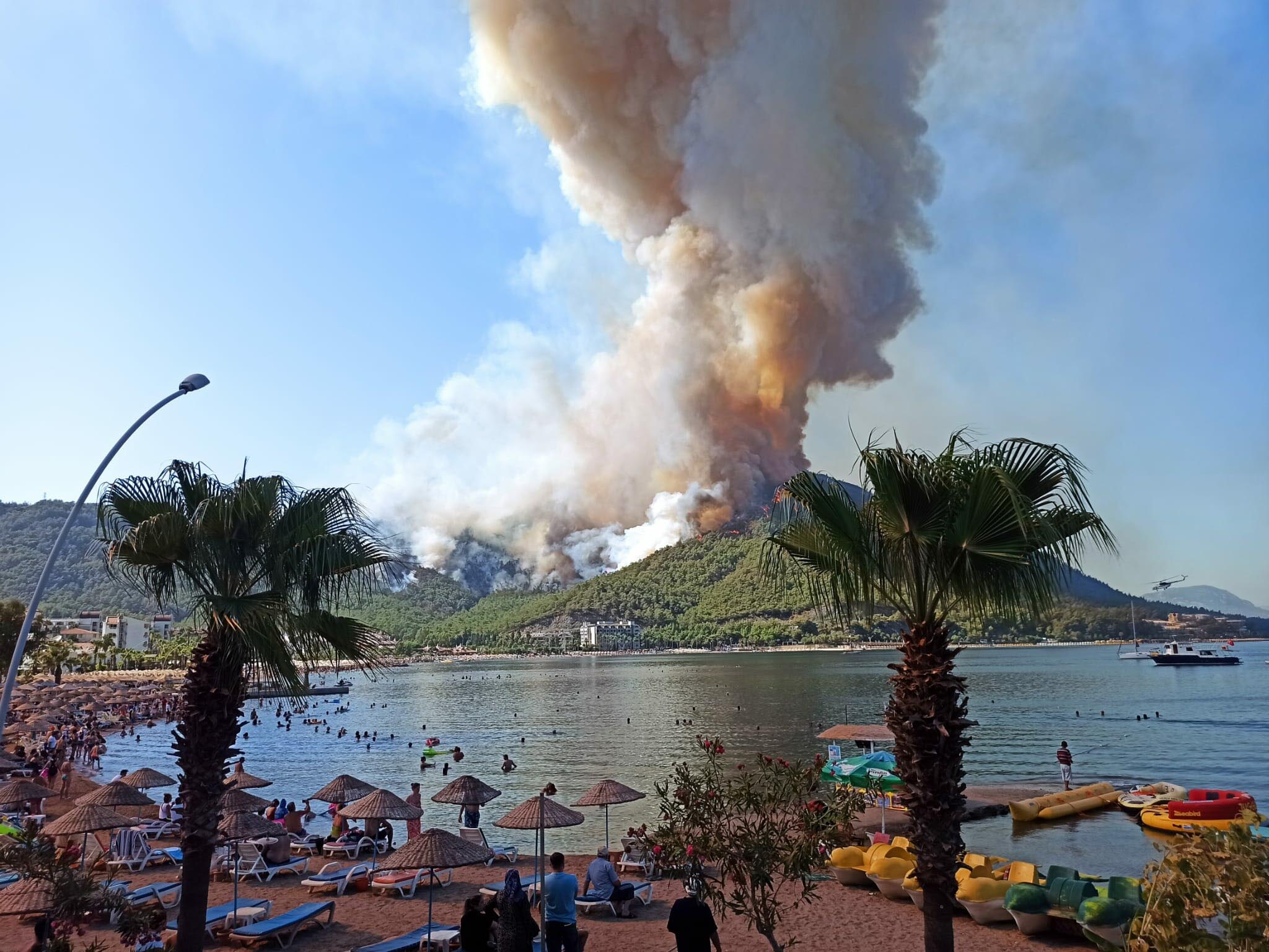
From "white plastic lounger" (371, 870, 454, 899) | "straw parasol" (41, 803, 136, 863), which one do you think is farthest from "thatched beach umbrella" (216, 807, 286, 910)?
"white plastic lounger" (371, 870, 454, 899)

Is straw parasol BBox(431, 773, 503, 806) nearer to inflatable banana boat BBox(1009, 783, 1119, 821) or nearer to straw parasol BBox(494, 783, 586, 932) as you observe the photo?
straw parasol BBox(494, 783, 586, 932)

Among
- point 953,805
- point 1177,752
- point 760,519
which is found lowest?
point 1177,752

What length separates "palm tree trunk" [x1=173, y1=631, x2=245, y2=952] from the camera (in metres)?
8.84

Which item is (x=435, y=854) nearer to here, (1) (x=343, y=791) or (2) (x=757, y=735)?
(1) (x=343, y=791)

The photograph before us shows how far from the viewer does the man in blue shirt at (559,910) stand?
886 centimetres

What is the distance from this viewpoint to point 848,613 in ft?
25.9

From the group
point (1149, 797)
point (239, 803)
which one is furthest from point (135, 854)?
point (1149, 797)

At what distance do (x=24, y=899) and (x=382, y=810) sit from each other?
643 centimetres

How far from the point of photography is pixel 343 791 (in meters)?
17.0

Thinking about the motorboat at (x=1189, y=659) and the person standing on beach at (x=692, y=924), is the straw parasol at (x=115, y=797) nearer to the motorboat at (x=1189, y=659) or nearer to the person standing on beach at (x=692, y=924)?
the person standing on beach at (x=692, y=924)

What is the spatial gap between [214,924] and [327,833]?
10.3 metres

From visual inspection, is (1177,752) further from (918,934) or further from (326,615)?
(326,615)

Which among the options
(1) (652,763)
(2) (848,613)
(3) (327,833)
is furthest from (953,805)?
(1) (652,763)

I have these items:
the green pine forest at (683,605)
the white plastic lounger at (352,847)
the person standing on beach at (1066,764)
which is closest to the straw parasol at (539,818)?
the white plastic lounger at (352,847)
